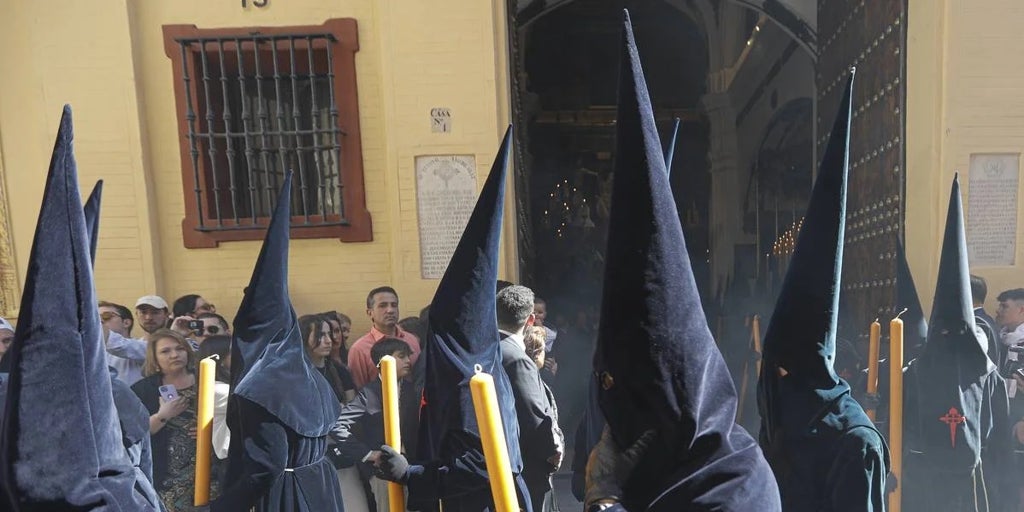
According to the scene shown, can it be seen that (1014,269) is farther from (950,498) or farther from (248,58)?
(248,58)

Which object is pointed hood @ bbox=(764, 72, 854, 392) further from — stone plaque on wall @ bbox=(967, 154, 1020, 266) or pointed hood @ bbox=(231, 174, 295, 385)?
stone plaque on wall @ bbox=(967, 154, 1020, 266)

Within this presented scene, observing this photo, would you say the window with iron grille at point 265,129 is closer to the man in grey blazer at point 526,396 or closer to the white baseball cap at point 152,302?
the white baseball cap at point 152,302

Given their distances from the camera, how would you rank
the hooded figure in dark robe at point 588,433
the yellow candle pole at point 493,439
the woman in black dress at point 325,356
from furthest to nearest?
the woman in black dress at point 325,356 < the hooded figure in dark robe at point 588,433 < the yellow candle pole at point 493,439

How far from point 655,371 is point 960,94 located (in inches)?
222

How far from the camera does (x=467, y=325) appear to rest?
104 inches

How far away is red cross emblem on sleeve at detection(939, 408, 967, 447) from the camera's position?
3.24 meters

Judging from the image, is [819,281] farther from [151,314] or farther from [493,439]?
[151,314]

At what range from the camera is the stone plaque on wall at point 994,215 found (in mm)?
5309

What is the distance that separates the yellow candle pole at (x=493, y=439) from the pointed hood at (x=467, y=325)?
0.92 m

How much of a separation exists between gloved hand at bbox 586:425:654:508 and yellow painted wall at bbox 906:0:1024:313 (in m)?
5.13

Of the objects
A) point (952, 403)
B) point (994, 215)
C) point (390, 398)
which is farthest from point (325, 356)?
point (994, 215)


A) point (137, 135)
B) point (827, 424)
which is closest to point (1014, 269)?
point (827, 424)

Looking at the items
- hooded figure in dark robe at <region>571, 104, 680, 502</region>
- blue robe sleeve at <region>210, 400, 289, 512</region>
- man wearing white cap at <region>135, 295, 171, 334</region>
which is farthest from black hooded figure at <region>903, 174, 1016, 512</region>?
man wearing white cap at <region>135, 295, 171, 334</region>

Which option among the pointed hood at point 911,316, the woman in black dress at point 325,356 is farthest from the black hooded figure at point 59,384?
the pointed hood at point 911,316
